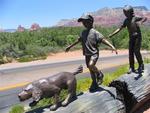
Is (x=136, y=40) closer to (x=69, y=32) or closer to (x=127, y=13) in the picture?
(x=127, y=13)

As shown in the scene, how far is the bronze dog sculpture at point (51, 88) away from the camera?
23.3ft

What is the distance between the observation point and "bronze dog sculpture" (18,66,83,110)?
7113 mm

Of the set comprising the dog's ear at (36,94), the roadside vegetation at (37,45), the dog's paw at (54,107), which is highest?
the dog's ear at (36,94)

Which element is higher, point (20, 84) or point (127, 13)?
point (127, 13)

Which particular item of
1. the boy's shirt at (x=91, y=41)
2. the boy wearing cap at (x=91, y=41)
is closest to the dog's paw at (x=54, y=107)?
the boy wearing cap at (x=91, y=41)

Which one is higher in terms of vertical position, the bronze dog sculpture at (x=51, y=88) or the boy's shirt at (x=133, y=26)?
the boy's shirt at (x=133, y=26)

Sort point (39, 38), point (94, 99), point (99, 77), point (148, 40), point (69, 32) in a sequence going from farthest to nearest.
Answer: point (69, 32) < point (39, 38) < point (148, 40) < point (99, 77) < point (94, 99)

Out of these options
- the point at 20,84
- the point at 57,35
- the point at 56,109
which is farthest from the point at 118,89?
the point at 57,35

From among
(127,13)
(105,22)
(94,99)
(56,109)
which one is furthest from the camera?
(105,22)

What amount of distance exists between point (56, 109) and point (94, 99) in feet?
2.71

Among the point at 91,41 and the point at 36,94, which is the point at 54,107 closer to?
the point at 36,94

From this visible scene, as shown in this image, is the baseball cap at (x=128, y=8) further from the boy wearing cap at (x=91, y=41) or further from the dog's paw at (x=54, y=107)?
the dog's paw at (x=54, y=107)

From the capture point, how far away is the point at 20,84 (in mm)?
17062

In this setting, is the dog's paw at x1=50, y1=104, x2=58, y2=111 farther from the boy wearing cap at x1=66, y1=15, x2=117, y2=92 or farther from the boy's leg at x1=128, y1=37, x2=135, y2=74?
the boy's leg at x1=128, y1=37, x2=135, y2=74
